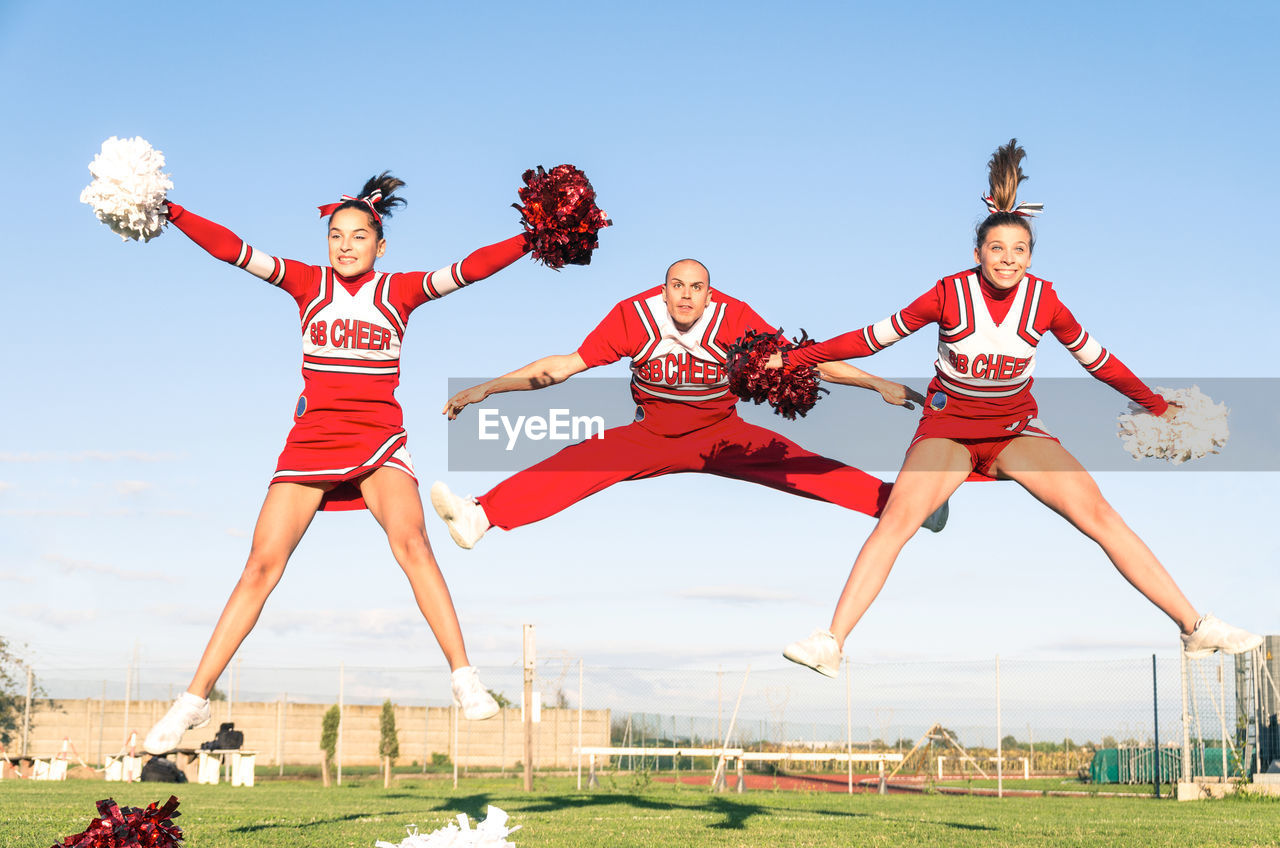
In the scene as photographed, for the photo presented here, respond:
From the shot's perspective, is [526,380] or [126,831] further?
[526,380]

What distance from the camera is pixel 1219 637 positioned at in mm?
5641

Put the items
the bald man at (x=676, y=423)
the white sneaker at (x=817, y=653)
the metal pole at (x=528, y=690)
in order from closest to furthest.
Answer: the white sneaker at (x=817, y=653) → the bald man at (x=676, y=423) → the metal pole at (x=528, y=690)

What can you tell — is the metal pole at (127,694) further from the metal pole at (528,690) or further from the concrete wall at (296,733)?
the metal pole at (528,690)

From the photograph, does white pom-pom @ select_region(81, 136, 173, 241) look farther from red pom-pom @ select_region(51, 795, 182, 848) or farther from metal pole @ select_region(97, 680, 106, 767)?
metal pole @ select_region(97, 680, 106, 767)

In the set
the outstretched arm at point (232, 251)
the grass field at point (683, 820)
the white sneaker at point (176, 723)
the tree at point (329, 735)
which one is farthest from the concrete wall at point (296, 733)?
the outstretched arm at point (232, 251)

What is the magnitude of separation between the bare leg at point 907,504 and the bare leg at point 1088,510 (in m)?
0.28

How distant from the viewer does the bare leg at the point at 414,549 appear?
20.2 feet

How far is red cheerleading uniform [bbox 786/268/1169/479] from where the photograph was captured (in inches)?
237

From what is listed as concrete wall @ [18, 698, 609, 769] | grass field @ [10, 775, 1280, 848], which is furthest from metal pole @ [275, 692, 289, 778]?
grass field @ [10, 775, 1280, 848]

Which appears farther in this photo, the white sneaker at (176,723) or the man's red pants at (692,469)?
the man's red pants at (692,469)

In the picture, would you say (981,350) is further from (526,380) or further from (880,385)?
(526,380)

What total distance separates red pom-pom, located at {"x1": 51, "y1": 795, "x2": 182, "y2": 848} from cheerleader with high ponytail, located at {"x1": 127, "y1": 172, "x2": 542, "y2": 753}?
1291mm

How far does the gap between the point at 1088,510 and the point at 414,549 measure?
11.5 feet

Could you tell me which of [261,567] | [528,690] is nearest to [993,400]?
[261,567]
